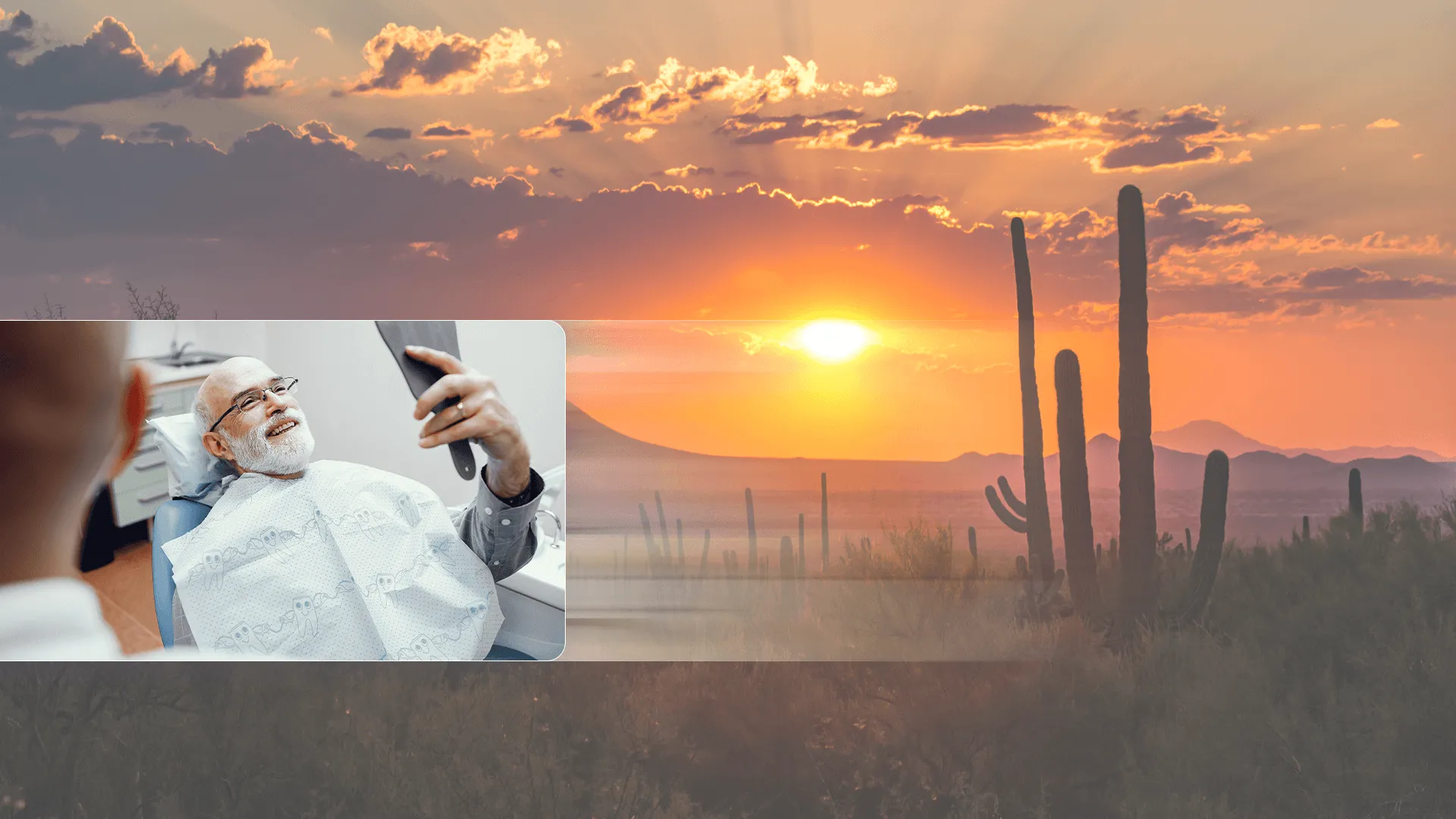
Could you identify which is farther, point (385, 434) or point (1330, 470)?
point (1330, 470)

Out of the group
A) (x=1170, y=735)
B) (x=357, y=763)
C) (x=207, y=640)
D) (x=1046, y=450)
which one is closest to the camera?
(x=207, y=640)

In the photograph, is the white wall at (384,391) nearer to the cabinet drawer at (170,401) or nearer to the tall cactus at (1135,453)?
the cabinet drawer at (170,401)

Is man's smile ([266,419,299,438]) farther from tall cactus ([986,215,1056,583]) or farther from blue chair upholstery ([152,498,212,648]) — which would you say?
tall cactus ([986,215,1056,583])

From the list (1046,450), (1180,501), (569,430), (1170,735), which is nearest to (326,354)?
(569,430)

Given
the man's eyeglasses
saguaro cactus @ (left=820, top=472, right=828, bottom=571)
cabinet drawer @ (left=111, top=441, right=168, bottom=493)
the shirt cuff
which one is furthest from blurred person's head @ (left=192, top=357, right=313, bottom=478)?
saguaro cactus @ (left=820, top=472, right=828, bottom=571)

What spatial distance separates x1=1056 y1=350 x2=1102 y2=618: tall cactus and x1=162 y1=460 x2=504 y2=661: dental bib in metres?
2.19

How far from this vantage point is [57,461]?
11.7 ft

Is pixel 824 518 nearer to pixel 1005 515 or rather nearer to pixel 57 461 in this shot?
pixel 1005 515

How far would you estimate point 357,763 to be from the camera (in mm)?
4523

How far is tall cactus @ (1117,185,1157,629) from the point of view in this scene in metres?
3.86

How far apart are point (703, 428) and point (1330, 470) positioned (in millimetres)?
2433

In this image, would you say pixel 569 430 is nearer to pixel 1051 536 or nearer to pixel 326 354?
pixel 326 354

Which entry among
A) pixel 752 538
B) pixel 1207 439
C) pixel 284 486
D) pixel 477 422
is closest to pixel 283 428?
pixel 284 486

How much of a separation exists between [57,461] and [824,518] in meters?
2.71
